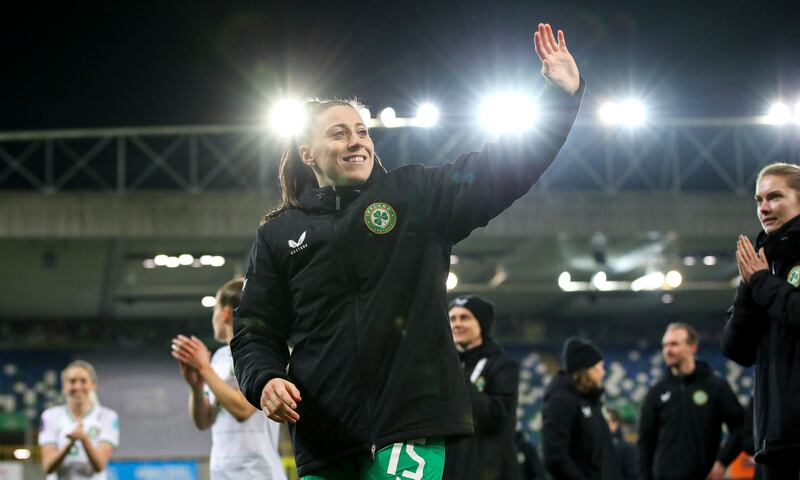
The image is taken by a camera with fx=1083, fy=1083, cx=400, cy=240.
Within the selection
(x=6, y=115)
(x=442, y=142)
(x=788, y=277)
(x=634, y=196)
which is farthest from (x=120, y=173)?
(x=788, y=277)

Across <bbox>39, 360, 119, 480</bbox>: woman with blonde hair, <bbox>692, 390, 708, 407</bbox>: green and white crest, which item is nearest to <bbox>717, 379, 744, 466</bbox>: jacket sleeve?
<bbox>692, 390, 708, 407</bbox>: green and white crest

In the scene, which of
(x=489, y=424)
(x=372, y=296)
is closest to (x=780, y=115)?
(x=489, y=424)

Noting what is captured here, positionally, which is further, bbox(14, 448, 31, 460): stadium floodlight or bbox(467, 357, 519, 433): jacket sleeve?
bbox(14, 448, 31, 460): stadium floodlight

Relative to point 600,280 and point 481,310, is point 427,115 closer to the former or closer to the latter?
point 600,280

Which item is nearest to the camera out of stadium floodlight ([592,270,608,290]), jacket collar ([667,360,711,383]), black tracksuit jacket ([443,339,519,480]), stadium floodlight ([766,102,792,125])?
black tracksuit jacket ([443,339,519,480])

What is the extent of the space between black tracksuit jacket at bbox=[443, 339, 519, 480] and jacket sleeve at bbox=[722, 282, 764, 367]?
1.74 metres

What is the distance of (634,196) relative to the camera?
58.4 feet

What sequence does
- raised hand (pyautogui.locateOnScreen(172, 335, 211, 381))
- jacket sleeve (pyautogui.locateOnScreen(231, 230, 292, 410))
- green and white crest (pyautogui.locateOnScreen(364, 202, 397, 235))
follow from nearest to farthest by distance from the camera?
green and white crest (pyautogui.locateOnScreen(364, 202, 397, 235))
jacket sleeve (pyautogui.locateOnScreen(231, 230, 292, 410))
raised hand (pyautogui.locateOnScreen(172, 335, 211, 381))

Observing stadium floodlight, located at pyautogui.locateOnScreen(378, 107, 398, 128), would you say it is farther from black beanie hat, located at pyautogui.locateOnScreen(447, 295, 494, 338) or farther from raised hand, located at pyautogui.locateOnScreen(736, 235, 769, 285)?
raised hand, located at pyautogui.locateOnScreen(736, 235, 769, 285)

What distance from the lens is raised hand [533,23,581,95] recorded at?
3094mm

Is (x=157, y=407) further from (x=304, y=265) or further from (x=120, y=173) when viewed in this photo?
(x=304, y=265)

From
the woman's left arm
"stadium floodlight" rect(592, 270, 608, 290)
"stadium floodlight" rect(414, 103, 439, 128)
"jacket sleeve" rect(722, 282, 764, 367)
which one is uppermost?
"stadium floodlight" rect(414, 103, 439, 128)

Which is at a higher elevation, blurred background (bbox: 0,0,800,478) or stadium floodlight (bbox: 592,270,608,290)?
blurred background (bbox: 0,0,800,478)

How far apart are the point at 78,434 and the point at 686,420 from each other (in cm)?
425
